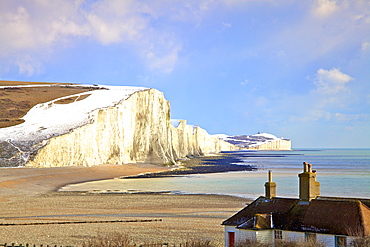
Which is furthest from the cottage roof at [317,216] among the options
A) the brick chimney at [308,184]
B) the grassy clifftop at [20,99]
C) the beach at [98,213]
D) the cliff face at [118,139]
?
the grassy clifftop at [20,99]

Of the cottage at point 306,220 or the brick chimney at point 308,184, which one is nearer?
the cottage at point 306,220

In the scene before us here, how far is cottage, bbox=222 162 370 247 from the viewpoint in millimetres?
10820

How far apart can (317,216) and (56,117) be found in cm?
5501

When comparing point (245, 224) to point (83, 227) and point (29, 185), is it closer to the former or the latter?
point (83, 227)

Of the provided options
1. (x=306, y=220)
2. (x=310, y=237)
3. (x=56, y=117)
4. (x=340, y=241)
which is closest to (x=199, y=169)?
(x=56, y=117)

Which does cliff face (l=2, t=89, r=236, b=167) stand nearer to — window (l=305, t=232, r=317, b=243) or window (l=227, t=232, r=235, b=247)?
window (l=227, t=232, r=235, b=247)

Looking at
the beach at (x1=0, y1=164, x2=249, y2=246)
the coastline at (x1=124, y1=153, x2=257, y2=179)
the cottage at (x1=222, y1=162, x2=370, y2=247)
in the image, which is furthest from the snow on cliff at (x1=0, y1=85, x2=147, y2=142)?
the cottage at (x1=222, y1=162, x2=370, y2=247)

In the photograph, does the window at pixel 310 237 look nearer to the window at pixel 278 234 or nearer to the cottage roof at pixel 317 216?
the cottage roof at pixel 317 216

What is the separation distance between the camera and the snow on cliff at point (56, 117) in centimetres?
5400

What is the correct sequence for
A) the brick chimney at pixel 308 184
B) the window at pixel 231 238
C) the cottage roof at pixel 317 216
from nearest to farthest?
the cottage roof at pixel 317 216
the brick chimney at pixel 308 184
the window at pixel 231 238

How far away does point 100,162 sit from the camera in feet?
190

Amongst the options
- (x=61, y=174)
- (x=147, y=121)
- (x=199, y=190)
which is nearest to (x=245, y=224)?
(x=199, y=190)

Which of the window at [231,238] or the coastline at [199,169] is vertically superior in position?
the coastline at [199,169]

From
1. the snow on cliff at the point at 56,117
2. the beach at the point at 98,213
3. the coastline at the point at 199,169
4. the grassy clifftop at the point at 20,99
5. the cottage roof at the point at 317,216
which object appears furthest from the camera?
the grassy clifftop at the point at 20,99
